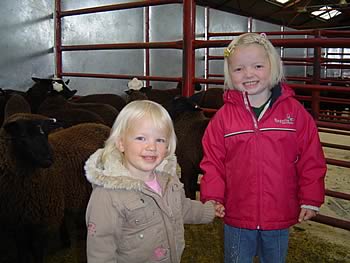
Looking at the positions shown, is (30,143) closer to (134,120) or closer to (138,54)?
(134,120)

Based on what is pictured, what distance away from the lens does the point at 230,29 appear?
37.3ft

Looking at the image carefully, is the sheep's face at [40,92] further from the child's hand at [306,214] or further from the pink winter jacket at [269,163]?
the child's hand at [306,214]

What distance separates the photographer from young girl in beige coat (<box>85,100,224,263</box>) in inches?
62.6

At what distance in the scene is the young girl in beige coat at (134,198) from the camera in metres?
1.59

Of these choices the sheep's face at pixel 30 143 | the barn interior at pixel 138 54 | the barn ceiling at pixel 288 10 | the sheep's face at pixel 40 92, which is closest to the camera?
the sheep's face at pixel 30 143

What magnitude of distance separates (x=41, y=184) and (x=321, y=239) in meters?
2.22

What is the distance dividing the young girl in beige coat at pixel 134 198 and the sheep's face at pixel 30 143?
106 centimetres

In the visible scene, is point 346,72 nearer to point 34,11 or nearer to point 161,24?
point 161,24

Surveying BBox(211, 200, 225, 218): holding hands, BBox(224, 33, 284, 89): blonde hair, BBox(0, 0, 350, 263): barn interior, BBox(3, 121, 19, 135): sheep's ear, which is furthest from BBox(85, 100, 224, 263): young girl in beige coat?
BBox(0, 0, 350, 263): barn interior

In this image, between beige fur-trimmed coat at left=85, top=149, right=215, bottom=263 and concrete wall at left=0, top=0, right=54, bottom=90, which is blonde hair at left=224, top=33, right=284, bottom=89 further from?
concrete wall at left=0, top=0, right=54, bottom=90

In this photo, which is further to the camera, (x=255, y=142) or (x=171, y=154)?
(x=255, y=142)

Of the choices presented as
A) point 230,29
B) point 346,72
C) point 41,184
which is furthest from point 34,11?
point 346,72

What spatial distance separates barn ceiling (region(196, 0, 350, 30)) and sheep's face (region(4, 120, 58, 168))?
11641mm

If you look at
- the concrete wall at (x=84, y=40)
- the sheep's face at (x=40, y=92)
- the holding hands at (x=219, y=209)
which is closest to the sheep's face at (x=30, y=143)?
the holding hands at (x=219, y=209)
